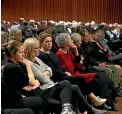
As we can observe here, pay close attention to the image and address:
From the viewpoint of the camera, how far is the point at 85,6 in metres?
15.3

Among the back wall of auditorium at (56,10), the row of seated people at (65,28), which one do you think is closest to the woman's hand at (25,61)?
the row of seated people at (65,28)

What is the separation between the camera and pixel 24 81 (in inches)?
123

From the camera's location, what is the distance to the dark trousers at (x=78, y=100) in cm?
386

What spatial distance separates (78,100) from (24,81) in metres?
1.02

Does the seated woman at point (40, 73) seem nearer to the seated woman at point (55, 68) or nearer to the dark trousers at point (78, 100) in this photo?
the dark trousers at point (78, 100)

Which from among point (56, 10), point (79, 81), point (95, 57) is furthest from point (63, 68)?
point (56, 10)

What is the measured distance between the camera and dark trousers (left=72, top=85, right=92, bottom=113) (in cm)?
386

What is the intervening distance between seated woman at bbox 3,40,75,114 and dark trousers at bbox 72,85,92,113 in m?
0.17

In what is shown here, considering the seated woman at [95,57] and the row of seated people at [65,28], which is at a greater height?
the row of seated people at [65,28]

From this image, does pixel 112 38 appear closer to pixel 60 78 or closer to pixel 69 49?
pixel 69 49

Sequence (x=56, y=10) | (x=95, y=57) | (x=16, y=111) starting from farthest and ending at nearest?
(x=56, y=10)
(x=95, y=57)
(x=16, y=111)

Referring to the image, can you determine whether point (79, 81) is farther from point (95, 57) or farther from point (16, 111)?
point (95, 57)

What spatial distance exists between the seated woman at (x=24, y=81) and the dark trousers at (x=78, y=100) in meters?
0.17

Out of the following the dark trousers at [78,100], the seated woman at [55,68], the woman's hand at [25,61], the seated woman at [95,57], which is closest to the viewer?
the woman's hand at [25,61]
